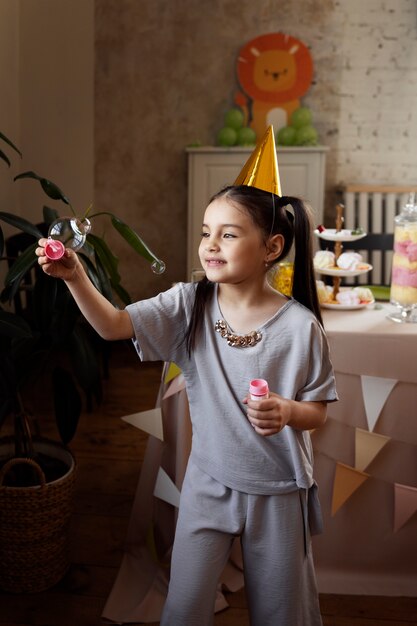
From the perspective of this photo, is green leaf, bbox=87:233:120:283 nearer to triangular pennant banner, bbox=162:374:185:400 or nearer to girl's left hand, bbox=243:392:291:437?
triangular pennant banner, bbox=162:374:185:400

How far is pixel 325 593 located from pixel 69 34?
3754 millimetres

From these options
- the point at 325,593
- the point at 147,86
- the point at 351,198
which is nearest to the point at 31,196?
the point at 147,86

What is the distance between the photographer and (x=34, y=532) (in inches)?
70.4

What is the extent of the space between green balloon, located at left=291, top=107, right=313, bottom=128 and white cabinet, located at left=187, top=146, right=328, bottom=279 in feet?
0.63

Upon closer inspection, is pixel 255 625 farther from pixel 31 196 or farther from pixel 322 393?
pixel 31 196

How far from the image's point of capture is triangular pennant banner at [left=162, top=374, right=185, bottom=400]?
69.7 inches

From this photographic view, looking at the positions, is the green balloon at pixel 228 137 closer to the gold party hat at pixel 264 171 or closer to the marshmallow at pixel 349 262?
the marshmallow at pixel 349 262

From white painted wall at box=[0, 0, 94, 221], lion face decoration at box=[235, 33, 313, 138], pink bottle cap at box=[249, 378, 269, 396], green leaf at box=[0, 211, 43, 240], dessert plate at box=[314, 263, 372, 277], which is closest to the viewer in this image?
pink bottle cap at box=[249, 378, 269, 396]

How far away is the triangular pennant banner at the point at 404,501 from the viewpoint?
69.5 inches

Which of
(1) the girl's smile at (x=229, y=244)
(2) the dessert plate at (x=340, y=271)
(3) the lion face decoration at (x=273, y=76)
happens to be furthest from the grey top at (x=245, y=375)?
(3) the lion face decoration at (x=273, y=76)

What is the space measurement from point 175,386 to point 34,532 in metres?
0.55

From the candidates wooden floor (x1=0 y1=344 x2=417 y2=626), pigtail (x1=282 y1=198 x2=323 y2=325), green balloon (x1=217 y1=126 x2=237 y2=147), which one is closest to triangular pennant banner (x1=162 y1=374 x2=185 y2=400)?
wooden floor (x1=0 y1=344 x2=417 y2=626)

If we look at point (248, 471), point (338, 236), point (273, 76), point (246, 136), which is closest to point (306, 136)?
point (246, 136)

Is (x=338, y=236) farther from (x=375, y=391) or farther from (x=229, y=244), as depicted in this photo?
(x=229, y=244)
